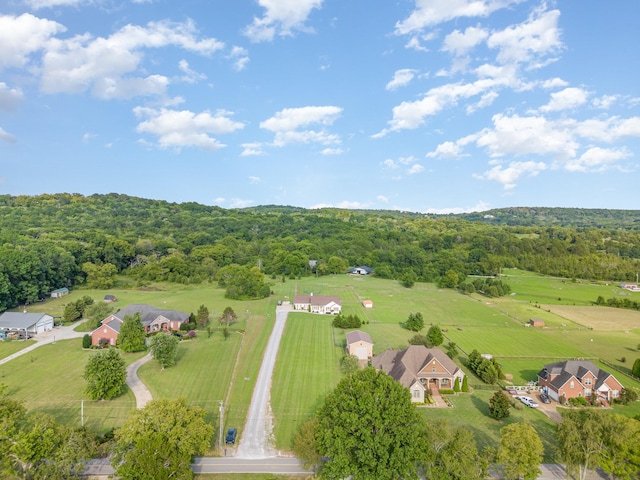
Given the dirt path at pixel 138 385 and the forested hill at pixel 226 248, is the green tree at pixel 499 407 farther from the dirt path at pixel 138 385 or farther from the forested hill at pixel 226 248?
the forested hill at pixel 226 248

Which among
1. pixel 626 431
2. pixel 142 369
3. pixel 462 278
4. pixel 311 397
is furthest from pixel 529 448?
pixel 462 278

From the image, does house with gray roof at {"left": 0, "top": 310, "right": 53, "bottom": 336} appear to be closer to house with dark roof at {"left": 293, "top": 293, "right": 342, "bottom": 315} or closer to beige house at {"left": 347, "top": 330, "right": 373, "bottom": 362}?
house with dark roof at {"left": 293, "top": 293, "right": 342, "bottom": 315}

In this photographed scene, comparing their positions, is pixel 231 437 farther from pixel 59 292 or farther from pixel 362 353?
pixel 59 292

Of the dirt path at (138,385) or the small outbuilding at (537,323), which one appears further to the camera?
the small outbuilding at (537,323)

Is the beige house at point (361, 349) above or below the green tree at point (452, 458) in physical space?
below

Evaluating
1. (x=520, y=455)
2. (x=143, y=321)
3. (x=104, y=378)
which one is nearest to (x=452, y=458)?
(x=520, y=455)

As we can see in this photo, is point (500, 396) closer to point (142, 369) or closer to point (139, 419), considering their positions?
point (139, 419)

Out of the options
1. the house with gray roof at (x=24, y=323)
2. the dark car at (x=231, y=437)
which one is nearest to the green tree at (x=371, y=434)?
the dark car at (x=231, y=437)
